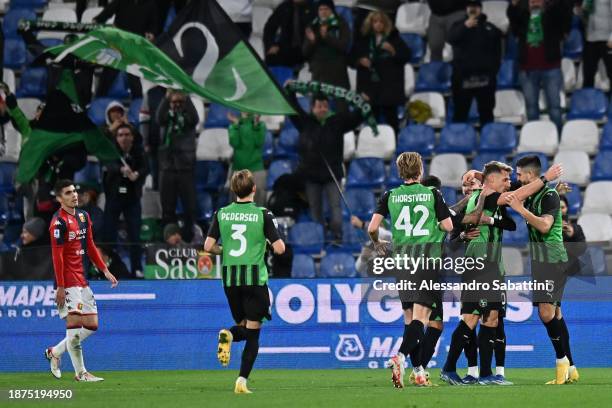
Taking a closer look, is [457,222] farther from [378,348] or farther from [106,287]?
[106,287]

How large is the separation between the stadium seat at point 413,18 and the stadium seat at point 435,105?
160cm

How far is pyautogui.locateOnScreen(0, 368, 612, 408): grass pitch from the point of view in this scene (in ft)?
38.3

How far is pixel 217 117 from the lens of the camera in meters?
24.2

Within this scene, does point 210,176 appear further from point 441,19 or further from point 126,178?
point 441,19

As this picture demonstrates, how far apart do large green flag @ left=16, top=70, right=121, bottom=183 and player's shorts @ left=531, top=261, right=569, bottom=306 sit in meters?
8.66

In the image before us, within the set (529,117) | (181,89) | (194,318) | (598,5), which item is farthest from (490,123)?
(194,318)

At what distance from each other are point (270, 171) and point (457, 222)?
360 inches

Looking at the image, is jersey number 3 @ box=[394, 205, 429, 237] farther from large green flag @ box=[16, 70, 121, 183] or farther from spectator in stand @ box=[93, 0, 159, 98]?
spectator in stand @ box=[93, 0, 159, 98]

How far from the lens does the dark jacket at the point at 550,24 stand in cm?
2156

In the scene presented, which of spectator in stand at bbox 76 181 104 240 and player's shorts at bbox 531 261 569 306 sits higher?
spectator in stand at bbox 76 181 104 240

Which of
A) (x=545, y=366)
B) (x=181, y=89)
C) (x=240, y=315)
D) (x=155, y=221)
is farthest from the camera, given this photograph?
(x=155, y=221)

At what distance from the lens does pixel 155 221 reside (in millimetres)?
21625

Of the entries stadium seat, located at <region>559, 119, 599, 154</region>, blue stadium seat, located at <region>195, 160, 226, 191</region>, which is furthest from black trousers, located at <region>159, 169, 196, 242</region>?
stadium seat, located at <region>559, 119, 599, 154</region>

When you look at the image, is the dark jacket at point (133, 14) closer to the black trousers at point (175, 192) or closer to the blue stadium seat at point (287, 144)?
the blue stadium seat at point (287, 144)
